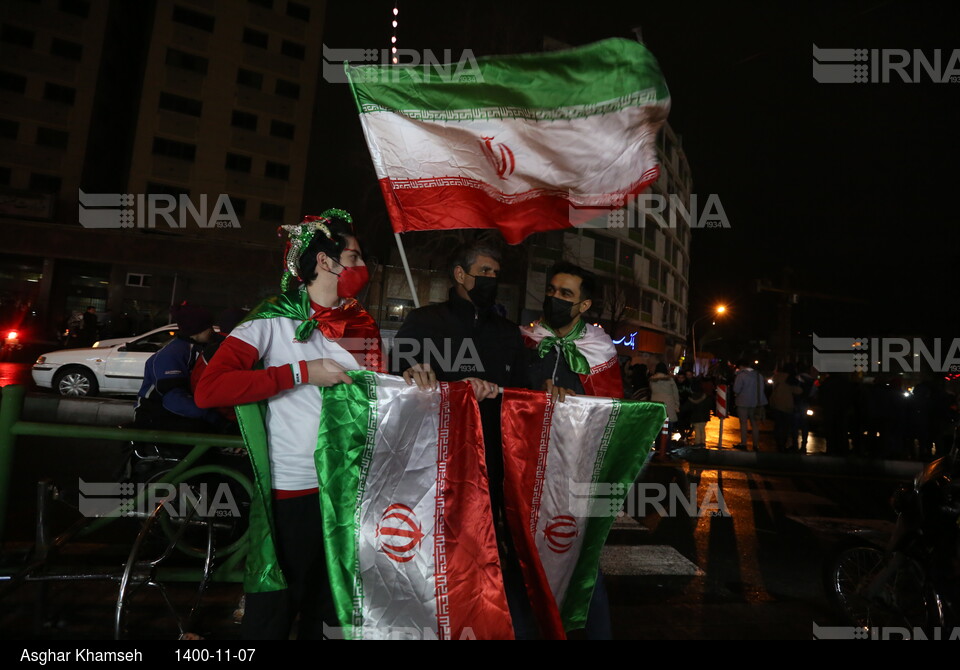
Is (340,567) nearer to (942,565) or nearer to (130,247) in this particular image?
(942,565)

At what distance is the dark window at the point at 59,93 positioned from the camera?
30312 millimetres

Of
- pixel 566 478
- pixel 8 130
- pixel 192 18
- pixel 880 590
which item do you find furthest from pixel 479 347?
pixel 192 18

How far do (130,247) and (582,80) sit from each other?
30313mm

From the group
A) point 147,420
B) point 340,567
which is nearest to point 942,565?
point 340,567

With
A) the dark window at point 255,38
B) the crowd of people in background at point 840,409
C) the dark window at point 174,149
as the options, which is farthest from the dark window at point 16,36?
the crowd of people in background at point 840,409

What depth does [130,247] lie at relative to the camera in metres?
27.5

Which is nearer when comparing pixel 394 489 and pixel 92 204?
pixel 394 489

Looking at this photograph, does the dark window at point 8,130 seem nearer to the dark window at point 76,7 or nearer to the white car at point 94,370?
the dark window at point 76,7

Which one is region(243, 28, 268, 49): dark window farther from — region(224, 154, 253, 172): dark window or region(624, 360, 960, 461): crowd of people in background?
region(624, 360, 960, 461): crowd of people in background

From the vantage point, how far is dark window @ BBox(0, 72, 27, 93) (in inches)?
1164

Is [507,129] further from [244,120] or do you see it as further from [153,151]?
[244,120]

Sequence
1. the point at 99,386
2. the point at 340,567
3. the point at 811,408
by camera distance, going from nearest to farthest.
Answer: the point at 340,567 < the point at 99,386 < the point at 811,408

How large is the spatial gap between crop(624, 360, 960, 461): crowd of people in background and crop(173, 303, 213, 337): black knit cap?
27.5ft

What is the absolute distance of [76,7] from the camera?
102ft
